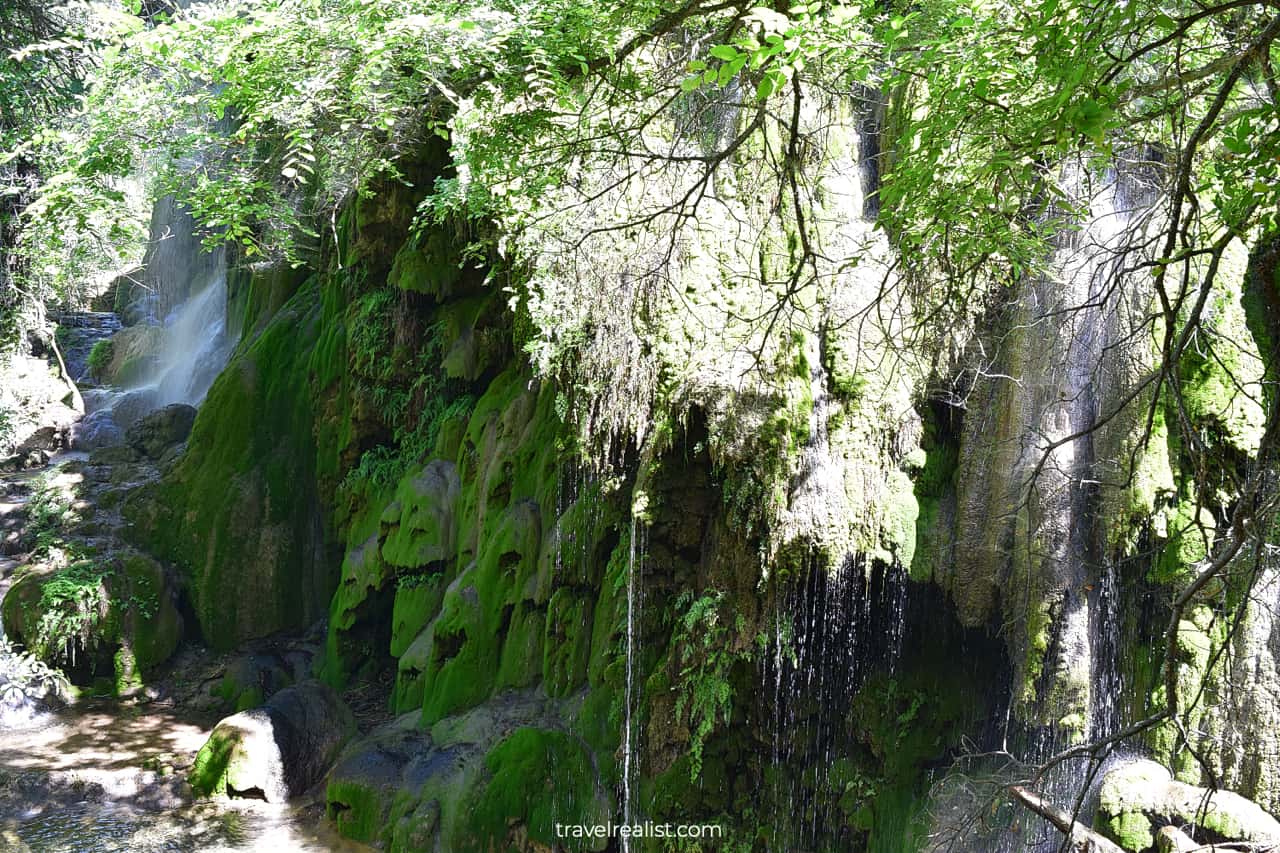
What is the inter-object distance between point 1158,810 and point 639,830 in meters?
3.17

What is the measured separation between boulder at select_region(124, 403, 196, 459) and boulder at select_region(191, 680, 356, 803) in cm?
620

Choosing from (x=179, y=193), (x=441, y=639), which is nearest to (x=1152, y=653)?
(x=441, y=639)

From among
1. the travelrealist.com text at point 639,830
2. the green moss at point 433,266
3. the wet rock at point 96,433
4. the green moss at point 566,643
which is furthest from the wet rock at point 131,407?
the travelrealist.com text at point 639,830

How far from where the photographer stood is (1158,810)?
5336 millimetres

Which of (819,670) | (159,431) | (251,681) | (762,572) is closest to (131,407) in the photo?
(159,431)

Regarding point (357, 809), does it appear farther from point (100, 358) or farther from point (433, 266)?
point (100, 358)

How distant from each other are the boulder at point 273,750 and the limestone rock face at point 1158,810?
646cm

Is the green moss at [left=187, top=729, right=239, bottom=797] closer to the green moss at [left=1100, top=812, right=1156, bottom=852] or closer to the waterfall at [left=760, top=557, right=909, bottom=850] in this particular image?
the waterfall at [left=760, top=557, right=909, bottom=850]

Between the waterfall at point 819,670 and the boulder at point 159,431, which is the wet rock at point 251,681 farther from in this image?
the waterfall at point 819,670

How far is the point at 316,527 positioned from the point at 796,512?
7.51 metres

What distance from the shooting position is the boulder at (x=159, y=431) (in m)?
13.9

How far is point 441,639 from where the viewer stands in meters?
8.73

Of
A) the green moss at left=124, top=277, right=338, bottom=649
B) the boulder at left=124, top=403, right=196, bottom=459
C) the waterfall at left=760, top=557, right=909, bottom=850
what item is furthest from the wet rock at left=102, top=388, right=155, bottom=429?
the waterfall at left=760, top=557, right=909, bottom=850

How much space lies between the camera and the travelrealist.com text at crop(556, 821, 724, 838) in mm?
6422
